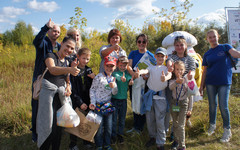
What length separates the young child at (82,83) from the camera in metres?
2.79

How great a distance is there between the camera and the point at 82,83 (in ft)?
9.68

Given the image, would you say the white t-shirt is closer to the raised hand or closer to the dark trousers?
the dark trousers

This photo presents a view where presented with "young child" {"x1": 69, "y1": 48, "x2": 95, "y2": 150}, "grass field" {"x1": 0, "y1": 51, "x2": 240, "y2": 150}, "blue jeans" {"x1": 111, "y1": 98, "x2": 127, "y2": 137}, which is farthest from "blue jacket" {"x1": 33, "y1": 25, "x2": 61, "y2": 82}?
"grass field" {"x1": 0, "y1": 51, "x2": 240, "y2": 150}

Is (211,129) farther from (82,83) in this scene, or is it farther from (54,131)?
(54,131)

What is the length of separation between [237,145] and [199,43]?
261 inches

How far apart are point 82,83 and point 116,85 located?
606 mm

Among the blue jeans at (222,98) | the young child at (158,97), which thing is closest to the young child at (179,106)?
the young child at (158,97)

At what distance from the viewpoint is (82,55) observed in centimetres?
279

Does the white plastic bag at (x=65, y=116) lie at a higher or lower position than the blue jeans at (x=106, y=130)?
higher

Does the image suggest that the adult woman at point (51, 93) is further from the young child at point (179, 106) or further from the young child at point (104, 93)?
the young child at point (179, 106)

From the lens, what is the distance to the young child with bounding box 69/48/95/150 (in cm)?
279

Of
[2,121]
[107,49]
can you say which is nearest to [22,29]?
[2,121]

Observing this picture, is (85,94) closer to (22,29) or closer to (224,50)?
(224,50)

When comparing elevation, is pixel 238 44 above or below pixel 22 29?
below
